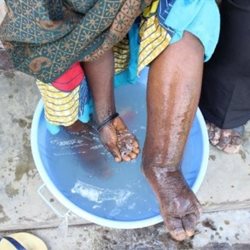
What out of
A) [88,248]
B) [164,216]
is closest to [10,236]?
[88,248]

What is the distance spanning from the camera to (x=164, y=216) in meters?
1.46

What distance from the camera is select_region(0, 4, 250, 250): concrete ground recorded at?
1.87 metres

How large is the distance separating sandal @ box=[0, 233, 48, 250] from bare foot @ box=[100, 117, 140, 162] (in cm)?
41

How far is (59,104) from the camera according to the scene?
5.37ft

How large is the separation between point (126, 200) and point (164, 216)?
424 millimetres

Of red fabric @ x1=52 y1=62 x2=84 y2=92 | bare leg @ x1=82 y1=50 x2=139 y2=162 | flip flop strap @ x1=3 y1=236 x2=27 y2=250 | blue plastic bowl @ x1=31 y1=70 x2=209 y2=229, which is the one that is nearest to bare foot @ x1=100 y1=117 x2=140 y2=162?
bare leg @ x1=82 y1=50 x2=139 y2=162

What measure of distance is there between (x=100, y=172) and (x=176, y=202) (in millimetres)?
543

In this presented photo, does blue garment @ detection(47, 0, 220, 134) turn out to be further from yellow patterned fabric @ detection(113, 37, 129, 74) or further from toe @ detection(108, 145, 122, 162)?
toe @ detection(108, 145, 122, 162)

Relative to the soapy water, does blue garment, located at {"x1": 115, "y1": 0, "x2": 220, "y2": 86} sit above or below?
above

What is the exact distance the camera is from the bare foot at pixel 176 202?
1.43m

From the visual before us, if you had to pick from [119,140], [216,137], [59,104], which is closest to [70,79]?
[59,104]

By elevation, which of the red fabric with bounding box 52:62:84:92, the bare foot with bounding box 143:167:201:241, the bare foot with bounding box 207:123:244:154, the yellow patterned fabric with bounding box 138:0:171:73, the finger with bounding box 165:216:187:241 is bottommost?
the bare foot with bounding box 207:123:244:154

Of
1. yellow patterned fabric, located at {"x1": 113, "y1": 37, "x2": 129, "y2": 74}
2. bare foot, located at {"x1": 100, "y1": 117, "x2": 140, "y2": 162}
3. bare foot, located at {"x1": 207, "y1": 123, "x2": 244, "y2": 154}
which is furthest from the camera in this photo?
bare foot, located at {"x1": 207, "y1": 123, "x2": 244, "y2": 154}

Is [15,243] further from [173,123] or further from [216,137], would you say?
[216,137]
